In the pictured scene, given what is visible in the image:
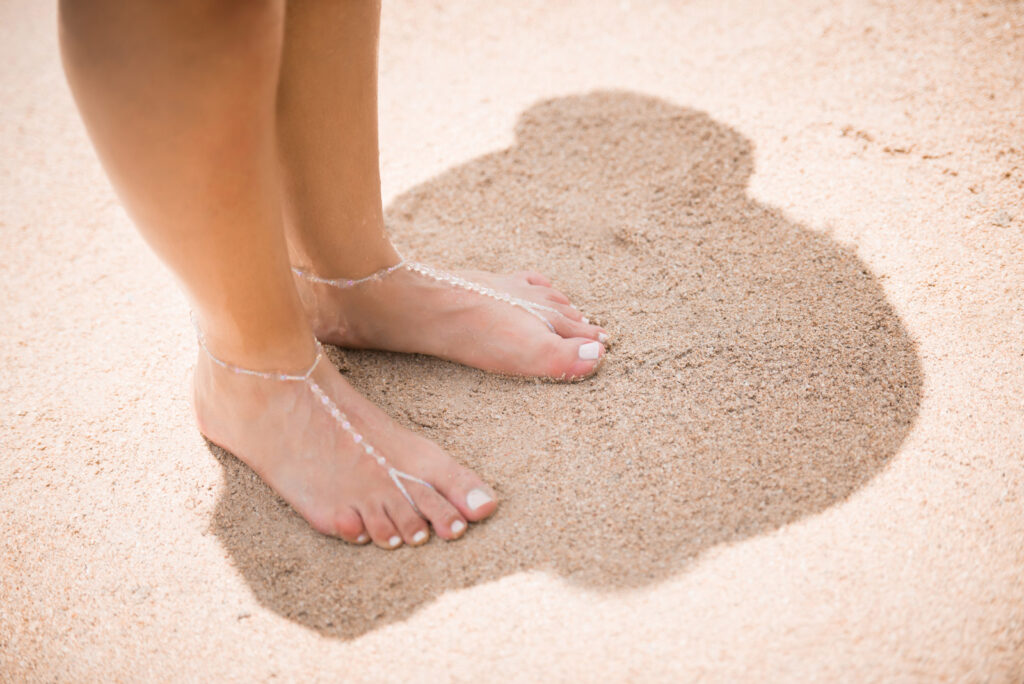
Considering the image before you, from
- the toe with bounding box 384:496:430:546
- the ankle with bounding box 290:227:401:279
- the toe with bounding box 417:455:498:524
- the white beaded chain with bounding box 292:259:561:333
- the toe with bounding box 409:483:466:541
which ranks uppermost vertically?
the ankle with bounding box 290:227:401:279

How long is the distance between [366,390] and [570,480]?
410mm

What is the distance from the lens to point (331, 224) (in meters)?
1.16

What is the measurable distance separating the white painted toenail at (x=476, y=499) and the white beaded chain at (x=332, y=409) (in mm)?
62

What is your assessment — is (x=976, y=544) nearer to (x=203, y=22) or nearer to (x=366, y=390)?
(x=366, y=390)

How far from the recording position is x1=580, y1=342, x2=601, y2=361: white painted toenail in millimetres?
1205

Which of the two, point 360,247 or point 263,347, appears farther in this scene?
point 360,247

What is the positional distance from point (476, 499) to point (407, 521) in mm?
106

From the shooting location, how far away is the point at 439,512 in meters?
1.05

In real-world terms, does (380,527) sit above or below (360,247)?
below

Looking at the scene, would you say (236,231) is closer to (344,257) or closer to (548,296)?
(344,257)

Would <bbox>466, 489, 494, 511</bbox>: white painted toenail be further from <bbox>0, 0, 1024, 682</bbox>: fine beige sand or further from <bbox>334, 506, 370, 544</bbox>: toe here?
<bbox>334, 506, 370, 544</bbox>: toe

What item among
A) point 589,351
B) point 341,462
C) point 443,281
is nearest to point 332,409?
point 341,462

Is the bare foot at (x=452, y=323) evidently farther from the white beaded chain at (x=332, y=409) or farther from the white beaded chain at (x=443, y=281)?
the white beaded chain at (x=332, y=409)

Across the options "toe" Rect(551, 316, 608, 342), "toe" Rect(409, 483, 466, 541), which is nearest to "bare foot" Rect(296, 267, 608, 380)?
"toe" Rect(551, 316, 608, 342)
